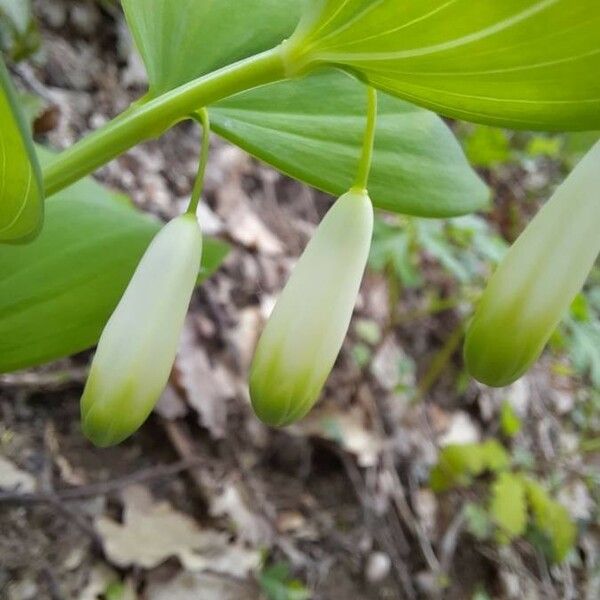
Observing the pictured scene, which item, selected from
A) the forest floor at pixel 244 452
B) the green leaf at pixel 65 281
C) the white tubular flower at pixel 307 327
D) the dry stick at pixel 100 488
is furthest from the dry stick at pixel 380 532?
the white tubular flower at pixel 307 327

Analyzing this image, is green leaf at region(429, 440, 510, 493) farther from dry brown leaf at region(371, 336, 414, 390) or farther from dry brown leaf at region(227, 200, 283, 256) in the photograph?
dry brown leaf at region(227, 200, 283, 256)

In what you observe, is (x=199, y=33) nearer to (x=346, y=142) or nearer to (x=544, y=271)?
(x=346, y=142)

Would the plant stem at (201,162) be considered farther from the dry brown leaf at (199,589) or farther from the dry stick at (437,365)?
the dry stick at (437,365)

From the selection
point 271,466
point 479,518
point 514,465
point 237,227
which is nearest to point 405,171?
point 271,466

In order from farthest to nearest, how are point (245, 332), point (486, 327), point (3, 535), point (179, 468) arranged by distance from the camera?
point (245, 332) → point (179, 468) → point (3, 535) → point (486, 327)

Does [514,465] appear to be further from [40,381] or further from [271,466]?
[40,381]

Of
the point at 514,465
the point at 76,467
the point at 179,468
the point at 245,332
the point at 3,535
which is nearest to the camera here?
the point at 3,535

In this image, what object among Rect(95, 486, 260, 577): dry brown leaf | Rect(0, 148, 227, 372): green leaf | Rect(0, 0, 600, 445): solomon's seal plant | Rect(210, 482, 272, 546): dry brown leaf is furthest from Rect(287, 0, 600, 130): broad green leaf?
Rect(210, 482, 272, 546): dry brown leaf
